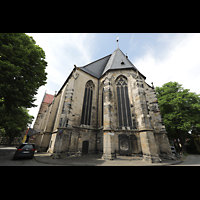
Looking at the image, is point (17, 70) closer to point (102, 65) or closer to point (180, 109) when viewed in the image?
point (102, 65)

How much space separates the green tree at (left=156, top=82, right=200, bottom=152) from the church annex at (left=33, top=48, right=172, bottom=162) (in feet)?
16.0

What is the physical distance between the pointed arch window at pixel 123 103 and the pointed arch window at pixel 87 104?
415 cm

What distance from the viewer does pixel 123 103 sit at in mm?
12422

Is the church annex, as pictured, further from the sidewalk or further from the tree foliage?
the tree foliage

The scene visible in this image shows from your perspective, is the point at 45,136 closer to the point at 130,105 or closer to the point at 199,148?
the point at 130,105

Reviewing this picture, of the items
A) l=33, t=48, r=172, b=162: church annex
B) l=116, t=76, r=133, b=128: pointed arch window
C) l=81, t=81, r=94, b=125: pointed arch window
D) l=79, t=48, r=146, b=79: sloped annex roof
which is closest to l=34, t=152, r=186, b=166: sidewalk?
l=33, t=48, r=172, b=162: church annex

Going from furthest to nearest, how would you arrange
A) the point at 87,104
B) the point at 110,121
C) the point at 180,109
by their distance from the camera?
the point at 180,109, the point at 87,104, the point at 110,121

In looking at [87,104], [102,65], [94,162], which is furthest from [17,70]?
[102,65]

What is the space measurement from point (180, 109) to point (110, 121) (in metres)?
13.8

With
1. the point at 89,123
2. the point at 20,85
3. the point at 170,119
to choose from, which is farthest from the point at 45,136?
the point at 170,119

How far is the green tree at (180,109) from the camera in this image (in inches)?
589

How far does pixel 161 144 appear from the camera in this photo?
436 inches

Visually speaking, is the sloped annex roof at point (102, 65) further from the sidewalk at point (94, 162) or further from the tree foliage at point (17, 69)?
the sidewalk at point (94, 162)
